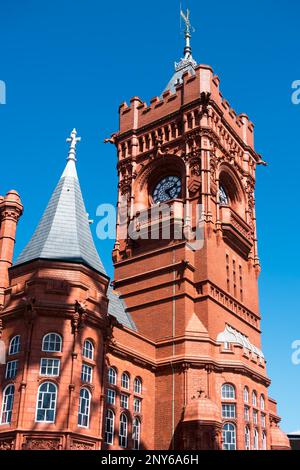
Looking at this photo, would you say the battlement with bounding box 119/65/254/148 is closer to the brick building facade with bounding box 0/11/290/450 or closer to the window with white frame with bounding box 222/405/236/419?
the brick building facade with bounding box 0/11/290/450

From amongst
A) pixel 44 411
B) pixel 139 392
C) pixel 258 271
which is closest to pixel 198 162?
pixel 258 271

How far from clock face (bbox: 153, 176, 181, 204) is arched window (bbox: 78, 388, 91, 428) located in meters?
22.2

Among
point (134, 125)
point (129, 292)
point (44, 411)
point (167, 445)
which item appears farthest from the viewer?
point (134, 125)

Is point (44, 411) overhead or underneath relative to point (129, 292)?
underneath

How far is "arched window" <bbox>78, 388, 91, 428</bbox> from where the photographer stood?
105ft

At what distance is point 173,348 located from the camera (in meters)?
42.3

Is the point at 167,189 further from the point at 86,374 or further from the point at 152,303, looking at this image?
the point at 86,374

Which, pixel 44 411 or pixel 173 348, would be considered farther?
pixel 173 348

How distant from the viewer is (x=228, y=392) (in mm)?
41062

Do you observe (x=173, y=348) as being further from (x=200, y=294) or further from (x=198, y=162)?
(x=198, y=162)

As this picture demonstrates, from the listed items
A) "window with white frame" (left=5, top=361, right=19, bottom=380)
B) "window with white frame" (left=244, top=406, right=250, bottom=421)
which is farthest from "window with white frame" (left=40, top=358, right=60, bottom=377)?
"window with white frame" (left=244, top=406, right=250, bottom=421)
